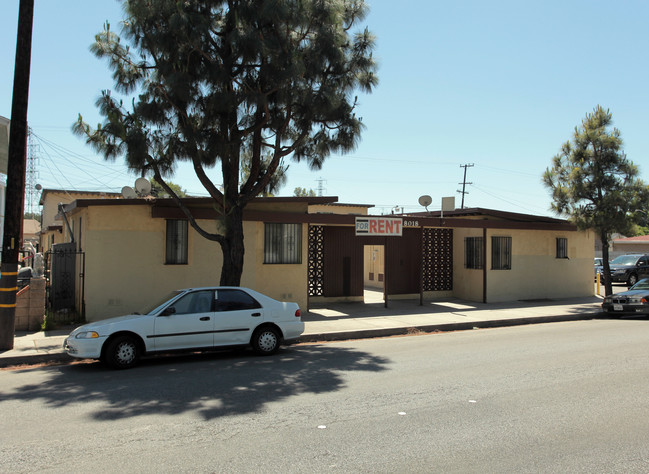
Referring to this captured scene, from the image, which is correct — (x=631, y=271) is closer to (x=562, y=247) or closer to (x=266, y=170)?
(x=562, y=247)

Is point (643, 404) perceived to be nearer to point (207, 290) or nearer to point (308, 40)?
point (207, 290)

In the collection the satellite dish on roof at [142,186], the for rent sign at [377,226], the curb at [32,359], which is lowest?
the curb at [32,359]

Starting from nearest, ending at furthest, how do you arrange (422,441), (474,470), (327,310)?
(474,470), (422,441), (327,310)

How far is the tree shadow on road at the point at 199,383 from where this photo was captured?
663 centimetres

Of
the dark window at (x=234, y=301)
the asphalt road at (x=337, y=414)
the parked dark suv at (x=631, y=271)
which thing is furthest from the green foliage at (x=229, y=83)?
the parked dark suv at (x=631, y=271)

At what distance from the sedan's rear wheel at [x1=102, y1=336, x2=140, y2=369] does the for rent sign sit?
8.77 m

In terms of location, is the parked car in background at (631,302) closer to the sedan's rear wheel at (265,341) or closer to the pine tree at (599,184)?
the pine tree at (599,184)

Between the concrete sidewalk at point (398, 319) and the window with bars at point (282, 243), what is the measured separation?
6.16 feet

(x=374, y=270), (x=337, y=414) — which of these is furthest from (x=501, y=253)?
(x=337, y=414)

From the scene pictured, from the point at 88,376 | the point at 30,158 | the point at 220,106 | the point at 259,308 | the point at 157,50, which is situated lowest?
the point at 88,376

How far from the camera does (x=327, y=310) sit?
55.5 ft

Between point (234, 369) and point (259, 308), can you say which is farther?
point (259, 308)

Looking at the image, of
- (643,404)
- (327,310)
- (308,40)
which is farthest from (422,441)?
(327,310)

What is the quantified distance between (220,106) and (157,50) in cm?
196
